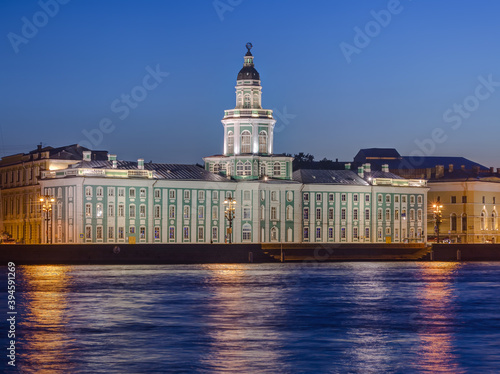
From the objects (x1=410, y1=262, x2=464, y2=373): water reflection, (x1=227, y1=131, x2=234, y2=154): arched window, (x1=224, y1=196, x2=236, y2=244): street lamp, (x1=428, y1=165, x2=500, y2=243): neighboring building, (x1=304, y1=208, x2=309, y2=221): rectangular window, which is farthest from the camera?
(x1=428, y1=165, x2=500, y2=243): neighboring building

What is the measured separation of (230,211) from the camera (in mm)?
112312

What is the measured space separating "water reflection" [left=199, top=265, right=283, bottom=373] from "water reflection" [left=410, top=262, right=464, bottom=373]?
441cm

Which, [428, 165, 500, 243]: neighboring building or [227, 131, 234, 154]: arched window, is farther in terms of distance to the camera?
[428, 165, 500, 243]: neighboring building

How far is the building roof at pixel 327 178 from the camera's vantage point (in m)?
129

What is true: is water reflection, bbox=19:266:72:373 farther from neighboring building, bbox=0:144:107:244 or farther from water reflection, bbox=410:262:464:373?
neighboring building, bbox=0:144:107:244

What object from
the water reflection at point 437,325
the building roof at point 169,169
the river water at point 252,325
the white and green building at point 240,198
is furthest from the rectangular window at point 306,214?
Result: the river water at point 252,325

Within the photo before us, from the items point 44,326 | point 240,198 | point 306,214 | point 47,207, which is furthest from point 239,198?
point 44,326

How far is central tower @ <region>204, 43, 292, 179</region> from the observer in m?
124

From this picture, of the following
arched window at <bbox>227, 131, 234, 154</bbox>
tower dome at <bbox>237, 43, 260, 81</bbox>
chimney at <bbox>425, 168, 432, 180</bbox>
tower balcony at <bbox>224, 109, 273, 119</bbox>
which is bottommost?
chimney at <bbox>425, 168, 432, 180</bbox>

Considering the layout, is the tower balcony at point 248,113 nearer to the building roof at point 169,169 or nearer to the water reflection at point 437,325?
the building roof at point 169,169

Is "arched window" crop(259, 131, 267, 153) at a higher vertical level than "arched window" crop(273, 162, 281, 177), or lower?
higher

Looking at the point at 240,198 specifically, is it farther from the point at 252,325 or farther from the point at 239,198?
the point at 252,325

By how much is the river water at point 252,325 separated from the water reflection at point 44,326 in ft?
0.16

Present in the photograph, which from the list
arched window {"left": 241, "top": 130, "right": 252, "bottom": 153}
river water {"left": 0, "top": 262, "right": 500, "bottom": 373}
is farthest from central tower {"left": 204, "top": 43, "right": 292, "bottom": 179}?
river water {"left": 0, "top": 262, "right": 500, "bottom": 373}
